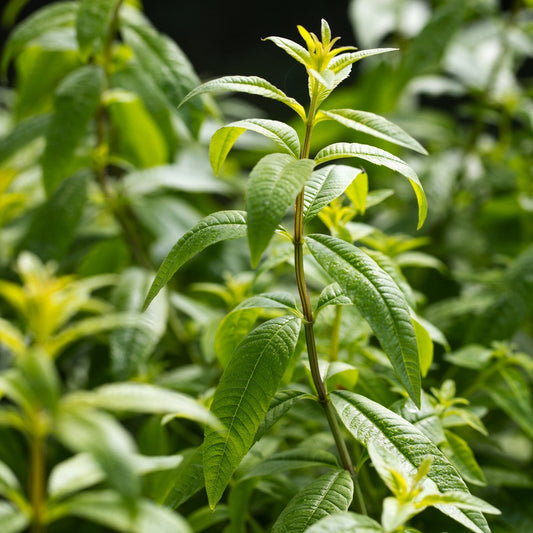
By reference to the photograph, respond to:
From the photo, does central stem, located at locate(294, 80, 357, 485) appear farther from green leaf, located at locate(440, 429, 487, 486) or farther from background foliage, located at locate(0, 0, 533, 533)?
green leaf, located at locate(440, 429, 487, 486)

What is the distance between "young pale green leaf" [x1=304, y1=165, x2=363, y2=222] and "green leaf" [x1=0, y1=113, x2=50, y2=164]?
1.82 feet

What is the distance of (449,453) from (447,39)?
2.60ft

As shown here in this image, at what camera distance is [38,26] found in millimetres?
979

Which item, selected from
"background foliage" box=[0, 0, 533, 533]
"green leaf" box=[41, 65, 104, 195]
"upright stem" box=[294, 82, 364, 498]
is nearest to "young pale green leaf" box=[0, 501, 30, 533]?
"background foliage" box=[0, 0, 533, 533]

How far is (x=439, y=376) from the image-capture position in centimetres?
97

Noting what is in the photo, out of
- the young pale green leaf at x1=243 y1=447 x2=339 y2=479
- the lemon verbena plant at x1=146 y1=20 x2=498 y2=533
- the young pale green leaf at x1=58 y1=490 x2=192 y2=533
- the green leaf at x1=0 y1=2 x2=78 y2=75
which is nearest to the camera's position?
the young pale green leaf at x1=58 y1=490 x2=192 y2=533

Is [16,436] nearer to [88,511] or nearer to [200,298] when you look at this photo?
[200,298]

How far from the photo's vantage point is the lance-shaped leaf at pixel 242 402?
54cm

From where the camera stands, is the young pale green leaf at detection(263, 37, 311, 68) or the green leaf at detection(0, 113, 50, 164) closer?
the young pale green leaf at detection(263, 37, 311, 68)

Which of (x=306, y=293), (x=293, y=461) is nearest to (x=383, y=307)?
(x=306, y=293)

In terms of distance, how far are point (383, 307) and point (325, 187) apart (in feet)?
0.44

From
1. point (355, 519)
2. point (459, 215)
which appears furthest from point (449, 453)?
point (459, 215)

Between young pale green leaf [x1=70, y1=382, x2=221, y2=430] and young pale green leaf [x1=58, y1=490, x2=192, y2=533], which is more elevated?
young pale green leaf [x1=70, y1=382, x2=221, y2=430]

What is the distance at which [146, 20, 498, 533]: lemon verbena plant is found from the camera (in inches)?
19.4
